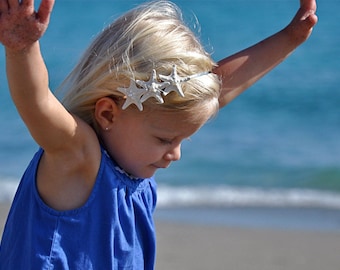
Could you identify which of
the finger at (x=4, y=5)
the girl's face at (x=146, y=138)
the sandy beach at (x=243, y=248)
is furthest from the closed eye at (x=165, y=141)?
the sandy beach at (x=243, y=248)

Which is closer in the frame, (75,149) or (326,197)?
(75,149)

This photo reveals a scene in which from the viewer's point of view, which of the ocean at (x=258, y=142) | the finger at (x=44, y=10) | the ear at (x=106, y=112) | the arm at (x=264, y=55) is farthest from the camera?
the ocean at (x=258, y=142)

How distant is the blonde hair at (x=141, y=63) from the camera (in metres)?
2.75

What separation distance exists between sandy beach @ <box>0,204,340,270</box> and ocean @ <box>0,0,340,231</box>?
1.11ft

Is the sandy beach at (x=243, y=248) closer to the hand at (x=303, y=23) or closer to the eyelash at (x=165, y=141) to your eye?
the hand at (x=303, y=23)

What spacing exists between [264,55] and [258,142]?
5.68 m

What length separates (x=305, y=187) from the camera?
7.41 metres

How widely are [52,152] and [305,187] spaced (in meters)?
4.99

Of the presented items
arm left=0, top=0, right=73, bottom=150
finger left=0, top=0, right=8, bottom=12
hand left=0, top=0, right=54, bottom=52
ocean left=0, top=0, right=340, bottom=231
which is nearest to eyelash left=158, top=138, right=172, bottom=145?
arm left=0, top=0, right=73, bottom=150

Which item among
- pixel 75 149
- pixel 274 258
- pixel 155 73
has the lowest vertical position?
pixel 274 258

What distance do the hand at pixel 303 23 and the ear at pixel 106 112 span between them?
81 cm

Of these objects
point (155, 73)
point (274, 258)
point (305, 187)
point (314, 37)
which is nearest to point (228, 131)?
point (305, 187)

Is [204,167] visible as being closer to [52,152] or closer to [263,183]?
[263,183]

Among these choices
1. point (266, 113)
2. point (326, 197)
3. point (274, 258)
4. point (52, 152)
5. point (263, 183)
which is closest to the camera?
point (52, 152)
